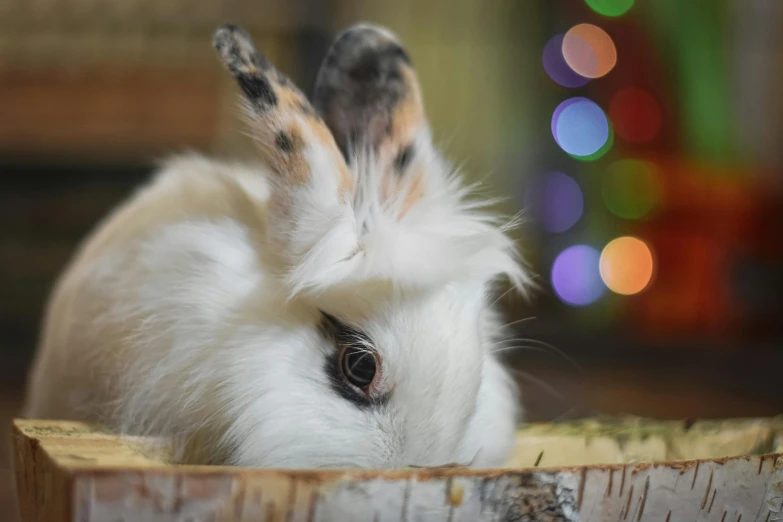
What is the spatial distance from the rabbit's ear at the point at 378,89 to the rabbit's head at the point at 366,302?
0.07 meters

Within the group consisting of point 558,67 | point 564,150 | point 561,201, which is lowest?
point 561,201

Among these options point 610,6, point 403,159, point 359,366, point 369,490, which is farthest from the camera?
point 610,6

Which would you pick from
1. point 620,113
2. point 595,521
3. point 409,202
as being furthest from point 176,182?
point 620,113

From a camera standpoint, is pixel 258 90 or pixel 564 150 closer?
pixel 258 90

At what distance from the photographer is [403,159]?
1253mm

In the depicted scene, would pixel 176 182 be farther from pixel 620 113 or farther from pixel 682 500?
pixel 620 113

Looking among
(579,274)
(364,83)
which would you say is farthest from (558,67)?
(364,83)

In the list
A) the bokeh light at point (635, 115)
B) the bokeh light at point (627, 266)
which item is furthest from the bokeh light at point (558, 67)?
the bokeh light at point (627, 266)

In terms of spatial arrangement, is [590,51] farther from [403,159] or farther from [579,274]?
[403,159]

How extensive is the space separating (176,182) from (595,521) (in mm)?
883

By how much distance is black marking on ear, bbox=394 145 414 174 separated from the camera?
125cm

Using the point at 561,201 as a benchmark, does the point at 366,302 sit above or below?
below

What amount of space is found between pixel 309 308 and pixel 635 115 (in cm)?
234

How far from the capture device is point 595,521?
31.9 inches
